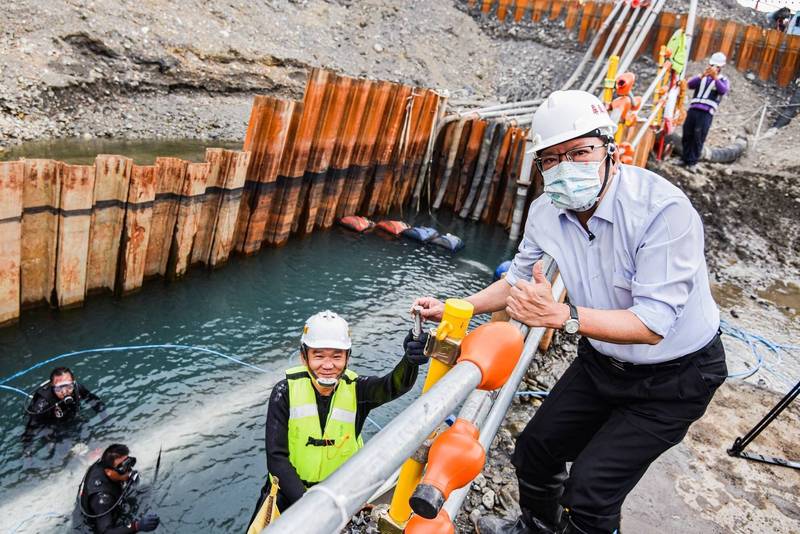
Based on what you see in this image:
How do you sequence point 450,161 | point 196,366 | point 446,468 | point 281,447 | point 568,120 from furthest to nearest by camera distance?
point 450,161 → point 196,366 → point 281,447 → point 568,120 → point 446,468

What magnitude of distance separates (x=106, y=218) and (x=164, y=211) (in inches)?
35.7

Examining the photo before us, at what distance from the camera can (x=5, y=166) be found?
599 cm

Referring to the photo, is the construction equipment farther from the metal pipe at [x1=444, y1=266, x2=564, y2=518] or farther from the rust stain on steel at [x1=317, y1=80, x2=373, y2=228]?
the rust stain on steel at [x1=317, y1=80, x2=373, y2=228]

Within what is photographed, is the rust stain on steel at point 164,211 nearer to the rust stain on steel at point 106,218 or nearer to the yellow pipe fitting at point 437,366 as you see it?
the rust stain on steel at point 106,218

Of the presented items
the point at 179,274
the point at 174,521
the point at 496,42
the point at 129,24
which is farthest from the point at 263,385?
the point at 496,42

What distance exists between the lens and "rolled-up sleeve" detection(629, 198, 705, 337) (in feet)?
7.16

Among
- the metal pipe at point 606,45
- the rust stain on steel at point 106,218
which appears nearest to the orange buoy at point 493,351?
the rust stain on steel at point 106,218

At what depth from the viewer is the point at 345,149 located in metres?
11.5

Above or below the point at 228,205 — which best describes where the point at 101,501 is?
below

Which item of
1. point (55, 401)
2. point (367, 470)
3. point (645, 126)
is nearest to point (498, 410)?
point (367, 470)

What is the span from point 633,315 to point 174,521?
4721 millimetres

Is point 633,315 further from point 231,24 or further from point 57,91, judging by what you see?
point 231,24

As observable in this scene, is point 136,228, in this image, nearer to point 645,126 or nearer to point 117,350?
point 117,350

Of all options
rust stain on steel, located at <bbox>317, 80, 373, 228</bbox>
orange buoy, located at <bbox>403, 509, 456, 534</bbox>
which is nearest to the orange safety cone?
orange buoy, located at <bbox>403, 509, 456, 534</bbox>
